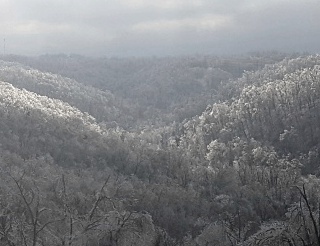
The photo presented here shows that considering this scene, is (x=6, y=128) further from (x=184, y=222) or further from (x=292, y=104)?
(x=292, y=104)

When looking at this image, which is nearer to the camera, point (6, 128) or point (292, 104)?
point (6, 128)

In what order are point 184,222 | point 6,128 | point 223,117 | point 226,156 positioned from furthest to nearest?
point 223,117, point 226,156, point 6,128, point 184,222

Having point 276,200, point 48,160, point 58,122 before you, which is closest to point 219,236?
point 276,200

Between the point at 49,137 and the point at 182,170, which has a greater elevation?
the point at 49,137

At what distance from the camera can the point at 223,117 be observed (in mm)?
144750

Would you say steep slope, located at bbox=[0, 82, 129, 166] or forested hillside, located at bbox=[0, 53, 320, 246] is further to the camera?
steep slope, located at bbox=[0, 82, 129, 166]

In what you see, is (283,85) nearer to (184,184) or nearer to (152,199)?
(184,184)

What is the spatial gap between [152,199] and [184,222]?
6.56 m

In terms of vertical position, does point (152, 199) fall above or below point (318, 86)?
below

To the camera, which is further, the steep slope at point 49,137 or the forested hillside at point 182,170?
the steep slope at point 49,137

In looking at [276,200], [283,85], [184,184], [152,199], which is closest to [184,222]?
[152,199]

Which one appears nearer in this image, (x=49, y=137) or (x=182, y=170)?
(x=182, y=170)

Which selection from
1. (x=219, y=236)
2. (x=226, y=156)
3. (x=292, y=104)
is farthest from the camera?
(x=292, y=104)

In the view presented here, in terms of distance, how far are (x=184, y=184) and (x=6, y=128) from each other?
44.7 metres
